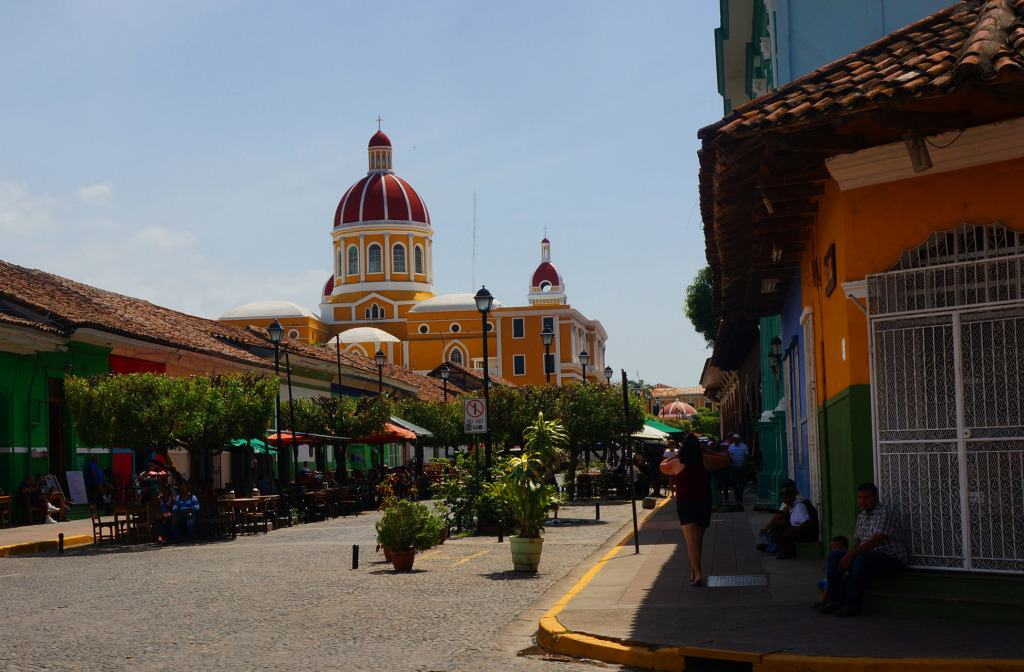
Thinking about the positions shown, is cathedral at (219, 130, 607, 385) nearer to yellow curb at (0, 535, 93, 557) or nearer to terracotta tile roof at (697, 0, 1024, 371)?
yellow curb at (0, 535, 93, 557)


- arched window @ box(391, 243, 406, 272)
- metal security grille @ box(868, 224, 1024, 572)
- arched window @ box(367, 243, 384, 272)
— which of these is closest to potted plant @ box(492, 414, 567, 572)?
metal security grille @ box(868, 224, 1024, 572)

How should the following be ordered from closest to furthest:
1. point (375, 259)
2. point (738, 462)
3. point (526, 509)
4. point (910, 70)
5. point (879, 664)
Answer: point (879, 664)
point (910, 70)
point (526, 509)
point (738, 462)
point (375, 259)

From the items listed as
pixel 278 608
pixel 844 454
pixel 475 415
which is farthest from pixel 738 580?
pixel 475 415

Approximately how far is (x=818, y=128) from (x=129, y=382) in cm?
1498

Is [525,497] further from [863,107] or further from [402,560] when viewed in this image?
[863,107]

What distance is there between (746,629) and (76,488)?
2210 centimetres

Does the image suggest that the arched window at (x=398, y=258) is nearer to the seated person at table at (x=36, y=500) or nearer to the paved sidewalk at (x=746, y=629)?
the seated person at table at (x=36, y=500)

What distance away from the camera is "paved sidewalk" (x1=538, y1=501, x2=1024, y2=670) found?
23.4 feet

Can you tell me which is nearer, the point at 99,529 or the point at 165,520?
the point at 165,520

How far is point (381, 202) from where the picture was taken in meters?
94.1

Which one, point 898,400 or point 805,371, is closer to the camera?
point 898,400

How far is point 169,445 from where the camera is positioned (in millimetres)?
20812

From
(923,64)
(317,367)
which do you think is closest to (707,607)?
(923,64)

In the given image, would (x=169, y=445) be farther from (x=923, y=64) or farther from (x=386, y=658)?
(x=923, y=64)
